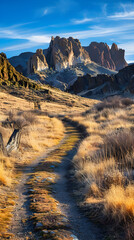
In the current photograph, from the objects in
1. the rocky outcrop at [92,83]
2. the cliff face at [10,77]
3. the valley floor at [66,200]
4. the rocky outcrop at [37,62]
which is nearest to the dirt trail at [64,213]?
the valley floor at [66,200]

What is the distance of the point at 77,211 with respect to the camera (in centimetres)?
454

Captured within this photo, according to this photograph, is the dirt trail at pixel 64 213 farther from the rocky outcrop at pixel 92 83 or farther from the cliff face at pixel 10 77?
the rocky outcrop at pixel 92 83

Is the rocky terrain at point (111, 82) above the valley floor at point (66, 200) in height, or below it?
above

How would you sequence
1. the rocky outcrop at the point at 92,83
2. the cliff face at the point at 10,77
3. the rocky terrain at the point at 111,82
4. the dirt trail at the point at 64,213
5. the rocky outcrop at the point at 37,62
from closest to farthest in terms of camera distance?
1. the dirt trail at the point at 64,213
2. the cliff face at the point at 10,77
3. the rocky terrain at the point at 111,82
4. the rocky outcrop at the point at 92,83
5. the rocky outcrop at the point at 37,62

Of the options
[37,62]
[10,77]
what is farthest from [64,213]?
[37,62]

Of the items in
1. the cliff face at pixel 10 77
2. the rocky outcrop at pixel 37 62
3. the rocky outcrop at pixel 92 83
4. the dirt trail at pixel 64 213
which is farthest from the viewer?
the rocky outcrop at pixel 37 62

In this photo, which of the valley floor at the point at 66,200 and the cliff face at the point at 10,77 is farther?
the cliff face at the point at 10,77

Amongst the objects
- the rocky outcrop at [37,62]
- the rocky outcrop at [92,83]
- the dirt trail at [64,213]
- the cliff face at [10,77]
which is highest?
the rocky outcrop at [37,62]

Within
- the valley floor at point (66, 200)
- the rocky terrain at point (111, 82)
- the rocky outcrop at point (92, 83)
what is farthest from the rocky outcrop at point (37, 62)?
the valley floor at point (66, 200)

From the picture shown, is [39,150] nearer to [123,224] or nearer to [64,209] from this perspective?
[64,209]

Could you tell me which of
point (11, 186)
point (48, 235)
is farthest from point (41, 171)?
point (48, 235)

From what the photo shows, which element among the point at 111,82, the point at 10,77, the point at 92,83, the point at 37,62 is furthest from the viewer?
the point at 37,62

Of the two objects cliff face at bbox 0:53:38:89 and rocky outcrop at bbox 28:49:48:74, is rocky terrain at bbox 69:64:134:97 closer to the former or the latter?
cliff face at bbox 0:53:38:89

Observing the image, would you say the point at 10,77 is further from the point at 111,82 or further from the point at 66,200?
the point at 111,82
